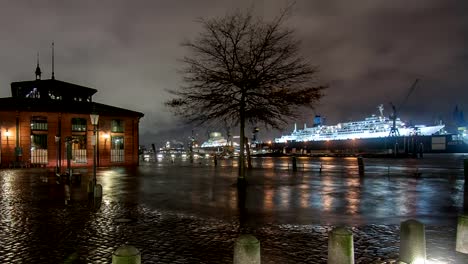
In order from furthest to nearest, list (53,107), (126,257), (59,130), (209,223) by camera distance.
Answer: (59,130)
(53,107)
(209,223)
(126,257)

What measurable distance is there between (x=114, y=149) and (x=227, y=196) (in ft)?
107

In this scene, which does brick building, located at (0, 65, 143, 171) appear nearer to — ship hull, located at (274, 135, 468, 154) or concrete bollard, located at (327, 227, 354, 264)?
concrete bollard, located at (327, 227, 354, 264)

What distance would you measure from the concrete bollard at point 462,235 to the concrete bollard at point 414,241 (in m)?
1.58

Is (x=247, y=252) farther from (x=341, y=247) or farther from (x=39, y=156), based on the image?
(x=39, y=156)

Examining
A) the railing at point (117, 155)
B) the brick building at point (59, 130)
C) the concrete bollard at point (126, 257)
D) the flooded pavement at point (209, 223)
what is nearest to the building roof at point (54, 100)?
the brick building at point (59, 130)

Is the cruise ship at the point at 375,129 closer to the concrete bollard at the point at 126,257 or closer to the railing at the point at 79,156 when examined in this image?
the railing at the point at 79,156

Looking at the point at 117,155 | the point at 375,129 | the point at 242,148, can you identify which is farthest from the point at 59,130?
the point at 375,129

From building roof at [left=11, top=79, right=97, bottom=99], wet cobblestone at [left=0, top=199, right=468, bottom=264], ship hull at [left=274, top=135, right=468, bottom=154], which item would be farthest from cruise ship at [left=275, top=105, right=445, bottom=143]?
wet cobblestone at [left=0, top=199, right=468, bottom=264]

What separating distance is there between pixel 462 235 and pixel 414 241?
1814 millimetres

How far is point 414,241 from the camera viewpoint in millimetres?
6551

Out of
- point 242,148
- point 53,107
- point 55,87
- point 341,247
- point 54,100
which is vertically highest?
point 55,87

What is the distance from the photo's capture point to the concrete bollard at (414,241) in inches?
257

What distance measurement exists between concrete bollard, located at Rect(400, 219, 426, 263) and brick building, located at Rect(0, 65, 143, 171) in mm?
36039

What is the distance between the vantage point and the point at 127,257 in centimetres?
470
